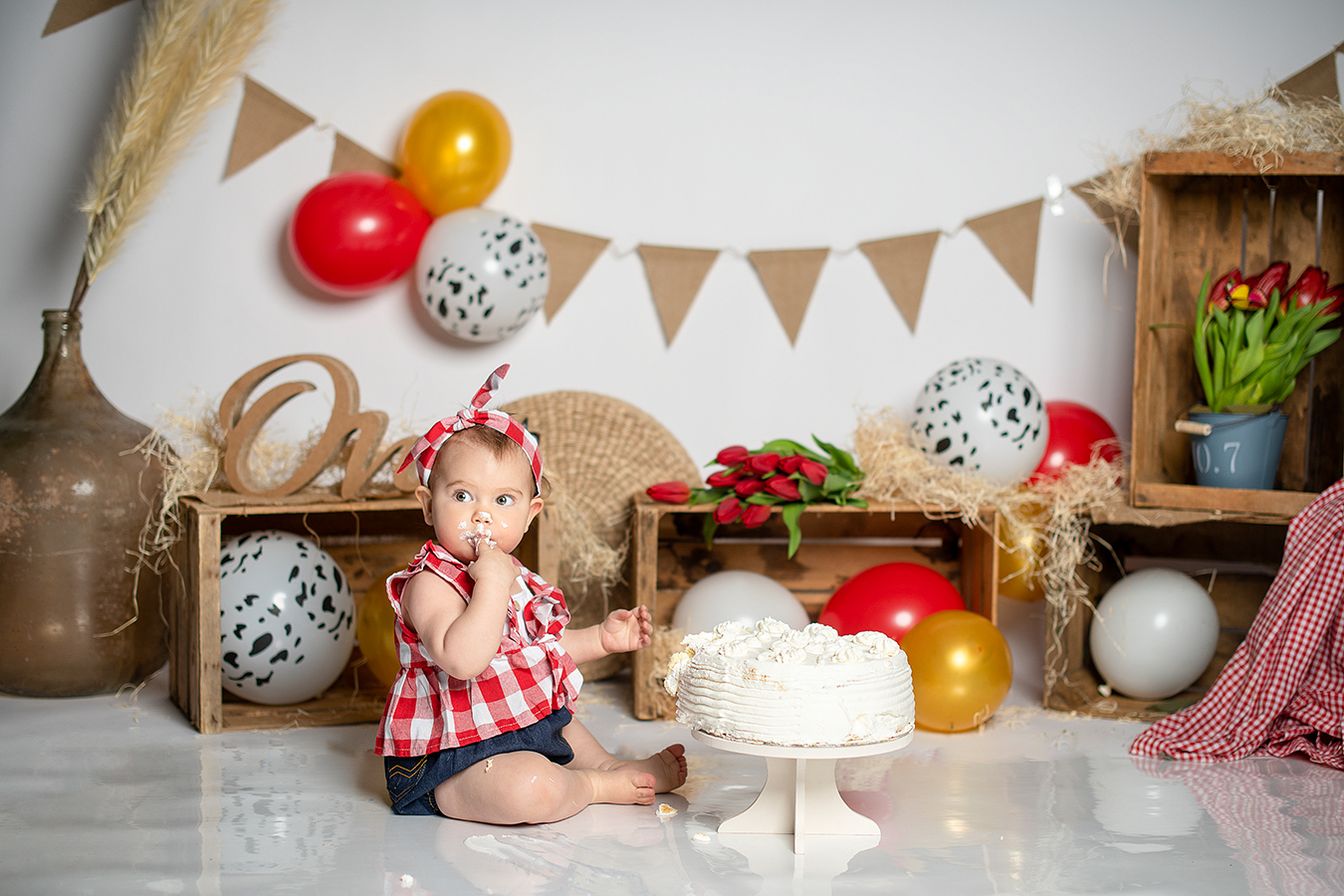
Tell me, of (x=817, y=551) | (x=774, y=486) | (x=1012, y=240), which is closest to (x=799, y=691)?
(x=774, y=486)

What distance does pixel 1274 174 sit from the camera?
2826 millimetres

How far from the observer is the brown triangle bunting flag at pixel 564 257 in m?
3.41

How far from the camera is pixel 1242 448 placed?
278 centimetres

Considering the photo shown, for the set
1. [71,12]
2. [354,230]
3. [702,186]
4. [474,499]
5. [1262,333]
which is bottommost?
[474,499]

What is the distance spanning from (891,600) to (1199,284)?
128 centimetres

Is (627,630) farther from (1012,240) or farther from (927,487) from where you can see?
(1012,240)

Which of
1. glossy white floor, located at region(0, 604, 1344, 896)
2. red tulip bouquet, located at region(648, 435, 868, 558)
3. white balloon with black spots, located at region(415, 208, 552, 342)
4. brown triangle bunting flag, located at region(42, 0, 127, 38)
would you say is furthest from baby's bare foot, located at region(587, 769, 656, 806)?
brown triangle bunting flag, located at region(42, 0, 127, 38)

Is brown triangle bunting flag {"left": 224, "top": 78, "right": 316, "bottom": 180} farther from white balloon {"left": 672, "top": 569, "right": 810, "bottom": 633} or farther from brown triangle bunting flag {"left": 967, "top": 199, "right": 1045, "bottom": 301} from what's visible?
brown triangle bunting flag {"left": 967, "top": 199, "right": 1045, "bottom": 301}

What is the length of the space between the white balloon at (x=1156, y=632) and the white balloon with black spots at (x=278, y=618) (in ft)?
6.41

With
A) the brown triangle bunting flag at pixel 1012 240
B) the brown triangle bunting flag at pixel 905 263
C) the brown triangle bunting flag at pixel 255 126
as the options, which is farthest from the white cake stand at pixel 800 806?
the brown triangle bunting flag at pixel 255 126

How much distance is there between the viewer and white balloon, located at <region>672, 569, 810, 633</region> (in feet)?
8.82

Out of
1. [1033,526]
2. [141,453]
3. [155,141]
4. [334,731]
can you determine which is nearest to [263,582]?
[334,731]

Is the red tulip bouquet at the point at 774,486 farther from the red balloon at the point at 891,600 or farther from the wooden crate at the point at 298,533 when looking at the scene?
the wooden crate at the point at 298,533

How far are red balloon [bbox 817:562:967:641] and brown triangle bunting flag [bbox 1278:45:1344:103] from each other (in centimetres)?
189
